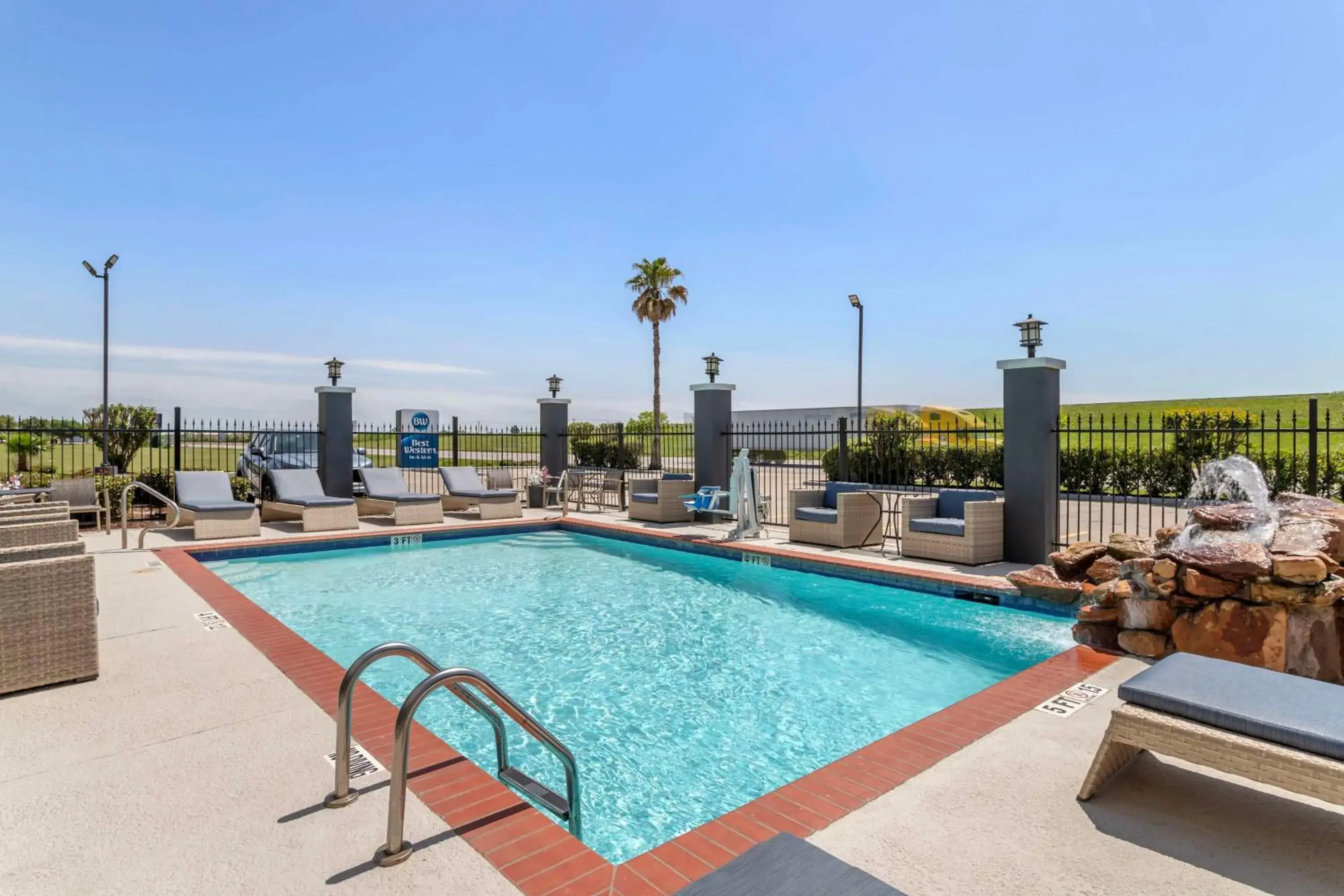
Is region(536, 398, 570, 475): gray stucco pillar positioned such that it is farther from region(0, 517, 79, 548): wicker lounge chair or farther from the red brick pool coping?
the red brick pool coping

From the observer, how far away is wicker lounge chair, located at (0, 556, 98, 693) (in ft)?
10.8

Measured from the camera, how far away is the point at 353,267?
13375 mm

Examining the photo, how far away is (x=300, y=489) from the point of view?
10.9m

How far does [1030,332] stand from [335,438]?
1107cm

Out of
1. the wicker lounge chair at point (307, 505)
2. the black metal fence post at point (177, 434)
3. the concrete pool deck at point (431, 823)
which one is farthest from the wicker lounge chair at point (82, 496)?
the concrete pool deck at point (431, 823)

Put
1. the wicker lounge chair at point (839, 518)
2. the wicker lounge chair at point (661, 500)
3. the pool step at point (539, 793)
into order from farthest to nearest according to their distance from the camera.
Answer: the wicker lounge chair at point (661, 500) → the wicker lounge chair at point (839, 518) → the pool step at point (539, 793)

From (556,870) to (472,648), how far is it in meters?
3.45

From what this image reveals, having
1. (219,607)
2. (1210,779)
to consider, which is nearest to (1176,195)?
(1210,779)

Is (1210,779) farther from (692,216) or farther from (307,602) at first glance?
(692,216)

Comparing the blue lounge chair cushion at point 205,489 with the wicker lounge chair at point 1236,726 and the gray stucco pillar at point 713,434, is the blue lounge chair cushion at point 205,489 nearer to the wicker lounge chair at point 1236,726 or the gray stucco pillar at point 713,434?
the gray stucco pillar at point 713,434

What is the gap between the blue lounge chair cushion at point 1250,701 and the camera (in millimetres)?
2082

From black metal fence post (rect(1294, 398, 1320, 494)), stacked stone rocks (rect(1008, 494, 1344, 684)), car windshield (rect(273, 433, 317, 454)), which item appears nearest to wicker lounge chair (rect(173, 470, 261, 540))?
car windshield (rect(273, 433, 317, 454))

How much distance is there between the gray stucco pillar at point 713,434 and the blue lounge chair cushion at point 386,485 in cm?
449

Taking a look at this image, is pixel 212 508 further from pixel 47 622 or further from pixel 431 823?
pixel 431 823
